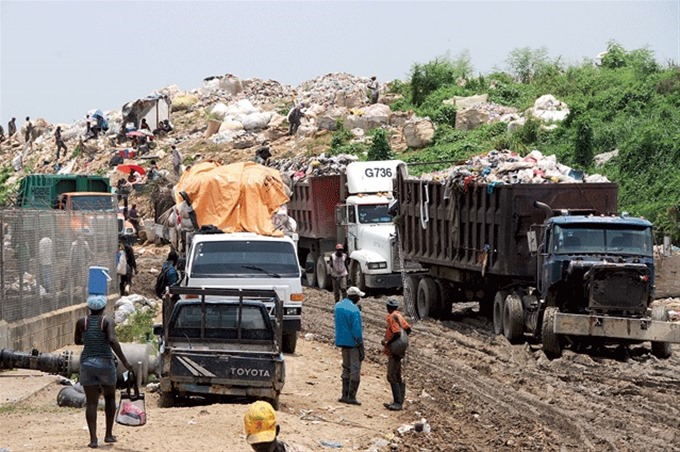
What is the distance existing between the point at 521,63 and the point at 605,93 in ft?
65.1

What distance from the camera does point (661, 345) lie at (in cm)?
1966

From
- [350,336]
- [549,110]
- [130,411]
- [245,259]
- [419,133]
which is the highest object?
[549,110]

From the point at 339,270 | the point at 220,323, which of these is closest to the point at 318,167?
the point at 339,270

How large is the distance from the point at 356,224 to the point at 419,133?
21.2 metres

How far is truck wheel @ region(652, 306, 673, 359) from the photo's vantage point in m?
19.7

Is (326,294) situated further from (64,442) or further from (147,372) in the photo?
(64,442)

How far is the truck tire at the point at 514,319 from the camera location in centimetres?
2144

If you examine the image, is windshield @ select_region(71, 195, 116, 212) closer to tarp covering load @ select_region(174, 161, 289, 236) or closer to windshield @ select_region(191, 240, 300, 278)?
tarp covering load @ select_region(174, 161, 289, 236)

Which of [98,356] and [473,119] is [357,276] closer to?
[98,356]

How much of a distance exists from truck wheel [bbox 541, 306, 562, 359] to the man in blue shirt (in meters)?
4.54

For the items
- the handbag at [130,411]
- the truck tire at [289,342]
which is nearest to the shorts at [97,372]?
the handbag at [130,411]

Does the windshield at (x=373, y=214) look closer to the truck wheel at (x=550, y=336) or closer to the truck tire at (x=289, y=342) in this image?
the truck tire at (x=289, y=342)

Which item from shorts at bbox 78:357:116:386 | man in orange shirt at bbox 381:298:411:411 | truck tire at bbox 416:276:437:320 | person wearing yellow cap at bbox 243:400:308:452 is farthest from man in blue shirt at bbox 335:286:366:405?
truck tire at bbox 416:276:437:320

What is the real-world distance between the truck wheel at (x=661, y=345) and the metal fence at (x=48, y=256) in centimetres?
1015
